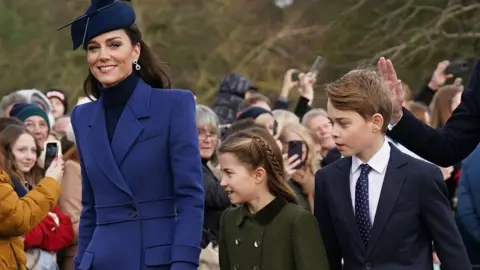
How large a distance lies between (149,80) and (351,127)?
868 millimetres

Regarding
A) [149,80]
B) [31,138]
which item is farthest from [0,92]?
[149,80]

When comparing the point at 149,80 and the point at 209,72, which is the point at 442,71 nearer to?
the point at 209,72

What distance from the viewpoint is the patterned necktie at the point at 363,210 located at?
17.2 ft

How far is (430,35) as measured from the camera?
55.5 feet

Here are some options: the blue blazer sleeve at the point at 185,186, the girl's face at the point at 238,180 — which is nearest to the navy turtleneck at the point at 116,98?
the blue blazer sleeve at the point at 185,186

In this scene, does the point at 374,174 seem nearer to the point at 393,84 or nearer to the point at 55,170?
the point at 393,84

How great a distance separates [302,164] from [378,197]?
3328 mm

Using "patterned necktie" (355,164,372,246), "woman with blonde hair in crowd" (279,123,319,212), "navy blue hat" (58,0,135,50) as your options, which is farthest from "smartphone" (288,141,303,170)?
"navy blue hat" (58,0,135,50)

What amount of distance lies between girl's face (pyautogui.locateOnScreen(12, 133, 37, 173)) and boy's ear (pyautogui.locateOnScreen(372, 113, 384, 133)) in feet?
10.4

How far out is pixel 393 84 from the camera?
17.1ft

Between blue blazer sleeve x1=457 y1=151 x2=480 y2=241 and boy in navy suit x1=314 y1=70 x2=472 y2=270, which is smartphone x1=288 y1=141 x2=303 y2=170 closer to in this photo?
blue blazer sleeve x1=457 y1=151 x2=480 y2=241

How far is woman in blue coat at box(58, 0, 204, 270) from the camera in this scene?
4934 millimetres

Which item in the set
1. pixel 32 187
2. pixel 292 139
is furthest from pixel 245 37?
pixel 32 187

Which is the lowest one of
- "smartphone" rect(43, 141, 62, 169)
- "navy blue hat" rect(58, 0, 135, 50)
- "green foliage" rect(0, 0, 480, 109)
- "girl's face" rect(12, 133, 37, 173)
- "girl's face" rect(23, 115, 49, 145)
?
"green foliage" rect(0, 0, 480, 109)
